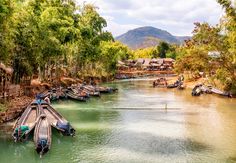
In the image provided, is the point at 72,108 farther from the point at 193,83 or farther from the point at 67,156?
the point at 193,83

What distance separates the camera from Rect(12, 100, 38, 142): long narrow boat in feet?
74.0

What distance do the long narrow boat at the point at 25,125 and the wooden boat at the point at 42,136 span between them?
27.4 inches

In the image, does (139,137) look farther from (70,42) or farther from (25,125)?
(70,42)

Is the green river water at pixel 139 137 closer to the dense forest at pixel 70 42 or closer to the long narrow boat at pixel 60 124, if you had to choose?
the long narrow boat at pixel 60 124

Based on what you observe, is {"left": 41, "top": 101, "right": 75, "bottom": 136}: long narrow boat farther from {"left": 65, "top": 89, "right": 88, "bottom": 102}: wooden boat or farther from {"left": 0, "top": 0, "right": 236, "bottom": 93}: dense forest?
{"left": 65, "top": 89, "right": 88, "bottom": 102}: wooden boat

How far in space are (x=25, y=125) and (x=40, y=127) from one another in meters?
1.77

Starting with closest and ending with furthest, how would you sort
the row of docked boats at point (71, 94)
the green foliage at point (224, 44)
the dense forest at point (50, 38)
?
1. the green foliage at point (224, 44)
2. the dense forest at point (50, 38)
3. the row of docked boats at point (71, 94)

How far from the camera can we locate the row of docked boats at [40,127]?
811 inches

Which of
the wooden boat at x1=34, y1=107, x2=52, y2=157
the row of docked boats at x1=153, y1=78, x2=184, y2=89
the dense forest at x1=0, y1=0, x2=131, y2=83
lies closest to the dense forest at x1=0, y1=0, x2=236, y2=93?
the dense forest at x1=0, y1=0, x2=131, y2=83

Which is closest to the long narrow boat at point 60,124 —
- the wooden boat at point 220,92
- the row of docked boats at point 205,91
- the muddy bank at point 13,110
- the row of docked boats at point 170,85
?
the muddy bank at point 13,110

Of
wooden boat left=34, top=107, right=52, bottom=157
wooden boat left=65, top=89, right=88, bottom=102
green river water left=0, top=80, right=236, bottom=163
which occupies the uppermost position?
wooden boat left=65, top=89, right=88, bottom=102

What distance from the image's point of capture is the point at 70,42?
60.6 m

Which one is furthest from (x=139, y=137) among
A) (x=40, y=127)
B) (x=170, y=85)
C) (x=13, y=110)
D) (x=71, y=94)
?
(x=170, y=85)

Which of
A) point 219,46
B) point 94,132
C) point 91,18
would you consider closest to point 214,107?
point 219,46
